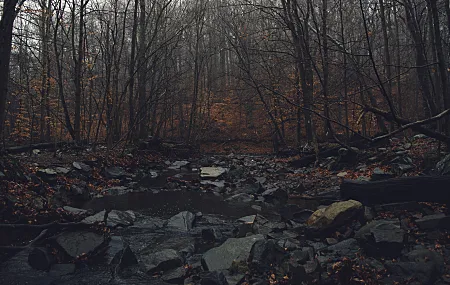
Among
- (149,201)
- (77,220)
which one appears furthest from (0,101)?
(149,201)

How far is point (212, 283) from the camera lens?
11.8 feet

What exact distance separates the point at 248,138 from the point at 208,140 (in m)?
3.31

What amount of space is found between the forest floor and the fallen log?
0.12 metres

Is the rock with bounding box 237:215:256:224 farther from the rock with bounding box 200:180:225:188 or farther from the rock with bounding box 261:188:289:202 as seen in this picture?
the rock with bounding box 200:180:225:188

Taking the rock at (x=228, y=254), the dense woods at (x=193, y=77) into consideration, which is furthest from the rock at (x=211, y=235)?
the dense woods at (x=193, y=77)

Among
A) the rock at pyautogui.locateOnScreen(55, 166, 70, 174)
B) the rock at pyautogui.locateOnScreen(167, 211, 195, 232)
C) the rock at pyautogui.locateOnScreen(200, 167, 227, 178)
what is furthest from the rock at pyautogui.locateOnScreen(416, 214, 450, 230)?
the rock at pyautogui.locateOnScreen(55, 166, 70, 174)

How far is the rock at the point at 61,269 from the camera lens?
159 inches

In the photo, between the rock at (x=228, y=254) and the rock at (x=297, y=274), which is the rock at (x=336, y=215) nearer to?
the rock at (x=228, y=254)

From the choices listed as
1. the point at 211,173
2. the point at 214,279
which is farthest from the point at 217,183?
the point at 214,279

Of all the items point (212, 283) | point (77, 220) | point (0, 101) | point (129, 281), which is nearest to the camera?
point (212, 283)

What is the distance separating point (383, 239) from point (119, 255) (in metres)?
3.68

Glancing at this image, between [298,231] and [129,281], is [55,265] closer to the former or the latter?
[129,281]

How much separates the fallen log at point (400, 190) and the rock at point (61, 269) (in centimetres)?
482

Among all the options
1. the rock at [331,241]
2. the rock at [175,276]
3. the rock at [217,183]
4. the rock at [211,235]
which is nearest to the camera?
the rock at [175,276]
